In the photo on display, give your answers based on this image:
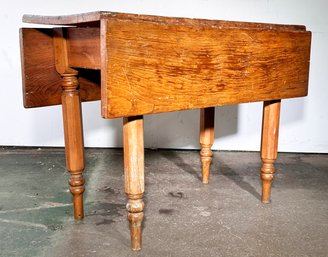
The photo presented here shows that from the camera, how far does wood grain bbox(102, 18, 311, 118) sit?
1260mm

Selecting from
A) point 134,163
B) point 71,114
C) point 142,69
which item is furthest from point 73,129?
point 142,69

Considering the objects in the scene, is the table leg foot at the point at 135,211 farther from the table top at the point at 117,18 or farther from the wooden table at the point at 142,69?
the table top at the point at 117,18

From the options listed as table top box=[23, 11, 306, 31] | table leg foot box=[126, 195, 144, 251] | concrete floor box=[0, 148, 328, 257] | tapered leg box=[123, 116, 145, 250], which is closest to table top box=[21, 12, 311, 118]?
table top box=[23, 11, 306, 31]

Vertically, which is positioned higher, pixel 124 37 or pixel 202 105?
pixel 124 37

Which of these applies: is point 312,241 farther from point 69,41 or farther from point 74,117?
point 69,41

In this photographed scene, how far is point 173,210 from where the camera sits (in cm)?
199

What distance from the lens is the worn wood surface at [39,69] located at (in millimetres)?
1601

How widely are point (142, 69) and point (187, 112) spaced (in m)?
Result: 1.91

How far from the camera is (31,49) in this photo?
1614mm

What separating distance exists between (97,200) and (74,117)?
558 millimetres

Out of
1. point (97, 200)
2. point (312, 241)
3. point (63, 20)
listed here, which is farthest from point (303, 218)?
point (63, 20)

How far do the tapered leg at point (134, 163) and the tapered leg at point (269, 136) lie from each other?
763 millimetres

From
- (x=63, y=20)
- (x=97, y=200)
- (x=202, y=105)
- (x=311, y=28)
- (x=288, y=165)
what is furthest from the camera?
(x=311, y=28)

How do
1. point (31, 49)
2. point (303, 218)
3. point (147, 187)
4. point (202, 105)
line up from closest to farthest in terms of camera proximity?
point (202, 105) → point (31, 49) → point (303, 218) → point (147, 187)
